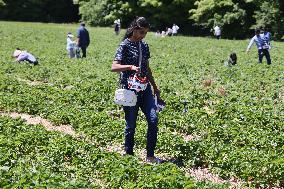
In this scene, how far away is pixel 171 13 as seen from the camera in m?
61.2

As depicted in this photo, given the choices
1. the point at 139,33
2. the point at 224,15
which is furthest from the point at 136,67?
the point at 224,15

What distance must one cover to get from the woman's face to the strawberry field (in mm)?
1934

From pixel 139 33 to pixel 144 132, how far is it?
272cm

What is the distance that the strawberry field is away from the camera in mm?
6977

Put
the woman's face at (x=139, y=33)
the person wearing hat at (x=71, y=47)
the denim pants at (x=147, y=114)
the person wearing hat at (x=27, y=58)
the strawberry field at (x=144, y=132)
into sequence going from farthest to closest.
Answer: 1. the person wearing hat at (x=71, y=47)
2. the person wearing hat at (x=27, y=58)
3. the denim pants at (x=147, y=114)
4. the woman's face at (x=139, y=33)
5. the strawberry field at (x=144, y=132)

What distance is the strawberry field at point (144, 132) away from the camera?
275 inches

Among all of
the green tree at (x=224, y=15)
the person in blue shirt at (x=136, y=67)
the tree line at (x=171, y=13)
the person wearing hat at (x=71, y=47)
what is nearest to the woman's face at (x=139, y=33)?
the person in blue shirt at (x=136, y=67)

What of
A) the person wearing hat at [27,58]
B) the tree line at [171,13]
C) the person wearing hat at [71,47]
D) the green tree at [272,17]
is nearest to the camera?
the person wearing hat at [27,58]

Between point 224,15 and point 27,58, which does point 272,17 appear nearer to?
point 224,15

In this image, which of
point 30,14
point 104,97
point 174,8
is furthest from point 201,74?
point 30,14

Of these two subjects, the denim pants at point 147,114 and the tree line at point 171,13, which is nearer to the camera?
the denim pants at point 147,114

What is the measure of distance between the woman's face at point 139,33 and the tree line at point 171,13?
43.8 metres

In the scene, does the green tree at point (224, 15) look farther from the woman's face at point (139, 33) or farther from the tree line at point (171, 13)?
the woman's face at point (139, 33)

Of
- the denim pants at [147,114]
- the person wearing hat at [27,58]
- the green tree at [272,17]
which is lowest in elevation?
the person wearing hat at [27,58]
